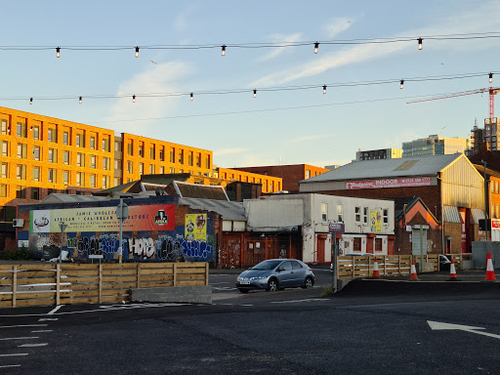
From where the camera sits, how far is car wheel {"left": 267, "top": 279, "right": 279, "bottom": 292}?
2739 centimetres

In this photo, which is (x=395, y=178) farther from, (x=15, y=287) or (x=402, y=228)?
(x=15, y=287)

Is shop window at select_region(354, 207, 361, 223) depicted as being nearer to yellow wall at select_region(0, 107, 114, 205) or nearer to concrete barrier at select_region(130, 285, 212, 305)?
concrete barrier at select_region(130, 285, 212, 305)

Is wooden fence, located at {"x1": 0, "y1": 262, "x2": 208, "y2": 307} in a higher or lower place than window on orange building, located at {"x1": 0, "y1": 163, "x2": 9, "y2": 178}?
lower

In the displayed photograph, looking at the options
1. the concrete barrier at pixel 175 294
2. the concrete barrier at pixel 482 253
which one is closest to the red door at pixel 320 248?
the concrete barrier at pixel 482 253

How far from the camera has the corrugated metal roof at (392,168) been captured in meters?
72.3

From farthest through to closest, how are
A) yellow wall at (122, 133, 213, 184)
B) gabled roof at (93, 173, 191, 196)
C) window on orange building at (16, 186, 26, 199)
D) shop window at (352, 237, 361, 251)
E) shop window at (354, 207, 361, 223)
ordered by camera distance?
yellow wall at (122, 133, 213, 184) → window on orange building at (16, 186, 26, 199) → gabled roof at (93, 173, 191, 196) → shop window at (354, 207, 361, 223) → shop window at (352, 237, 361, 251)

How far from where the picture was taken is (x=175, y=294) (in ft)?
67.8


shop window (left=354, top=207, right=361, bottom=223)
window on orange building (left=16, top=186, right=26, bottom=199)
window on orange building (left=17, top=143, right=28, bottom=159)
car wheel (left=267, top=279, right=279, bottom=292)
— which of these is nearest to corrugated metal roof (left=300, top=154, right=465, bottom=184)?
shop window (left=354, top=207, right=361, bottom=223)

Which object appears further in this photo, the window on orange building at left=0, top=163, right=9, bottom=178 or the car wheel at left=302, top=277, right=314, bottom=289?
the window on orange building at left=0, top=163, right=9, bottom=178

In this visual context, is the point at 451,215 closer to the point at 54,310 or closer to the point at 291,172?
the point at 54,310

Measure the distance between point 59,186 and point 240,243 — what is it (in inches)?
2032

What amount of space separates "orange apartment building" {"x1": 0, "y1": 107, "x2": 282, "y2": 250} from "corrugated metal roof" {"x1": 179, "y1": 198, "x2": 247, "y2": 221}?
81.6 ft

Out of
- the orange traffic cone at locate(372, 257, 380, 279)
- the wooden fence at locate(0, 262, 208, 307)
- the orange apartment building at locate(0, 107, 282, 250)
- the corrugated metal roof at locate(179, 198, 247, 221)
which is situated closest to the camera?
the wooden fence at locate(0, 262, 208, 307)

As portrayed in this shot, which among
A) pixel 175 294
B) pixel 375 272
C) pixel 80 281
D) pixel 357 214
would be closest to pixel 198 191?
pixel 357 214
